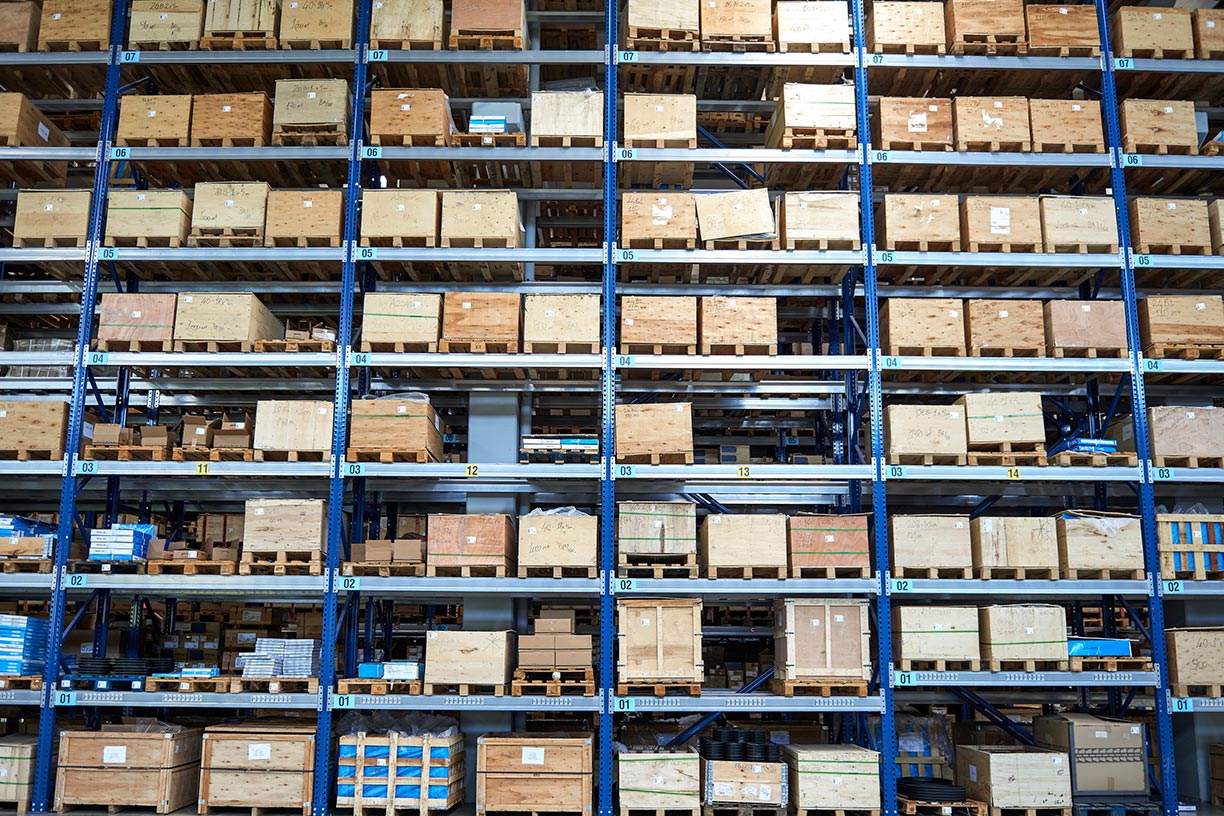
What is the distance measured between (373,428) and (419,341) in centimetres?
109

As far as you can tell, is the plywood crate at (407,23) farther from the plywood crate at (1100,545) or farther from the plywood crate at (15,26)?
the plywood crate at (1100,545)

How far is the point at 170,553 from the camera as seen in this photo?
1120cm

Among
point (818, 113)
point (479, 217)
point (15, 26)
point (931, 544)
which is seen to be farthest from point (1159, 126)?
point (15, 26)

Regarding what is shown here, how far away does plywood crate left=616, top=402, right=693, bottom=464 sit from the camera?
11.1 m

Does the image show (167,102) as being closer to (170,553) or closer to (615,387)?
(170,553)

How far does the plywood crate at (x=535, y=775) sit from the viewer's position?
33.3 ft

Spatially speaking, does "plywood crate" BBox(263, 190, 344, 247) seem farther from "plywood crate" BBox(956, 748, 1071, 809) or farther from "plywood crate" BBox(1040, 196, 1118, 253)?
"plywood crate" BBox(956, 748, 1071, 809)

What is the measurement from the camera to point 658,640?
10641 mm

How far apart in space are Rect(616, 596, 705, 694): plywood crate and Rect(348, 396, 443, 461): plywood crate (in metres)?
2.81

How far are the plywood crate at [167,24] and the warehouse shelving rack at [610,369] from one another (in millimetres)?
199

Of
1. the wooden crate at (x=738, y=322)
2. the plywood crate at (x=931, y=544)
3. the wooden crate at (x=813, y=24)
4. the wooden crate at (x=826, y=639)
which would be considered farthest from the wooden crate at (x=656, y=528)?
the wooden crate at (x=813, y=24)

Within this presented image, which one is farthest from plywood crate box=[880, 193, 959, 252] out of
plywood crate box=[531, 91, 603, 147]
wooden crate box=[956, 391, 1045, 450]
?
plywood crate box=[531, 91, 603, 147]

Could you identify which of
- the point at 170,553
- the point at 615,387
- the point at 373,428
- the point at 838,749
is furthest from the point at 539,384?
the point at 838,749

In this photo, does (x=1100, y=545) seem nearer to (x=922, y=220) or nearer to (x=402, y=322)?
(x=922, y=220)
